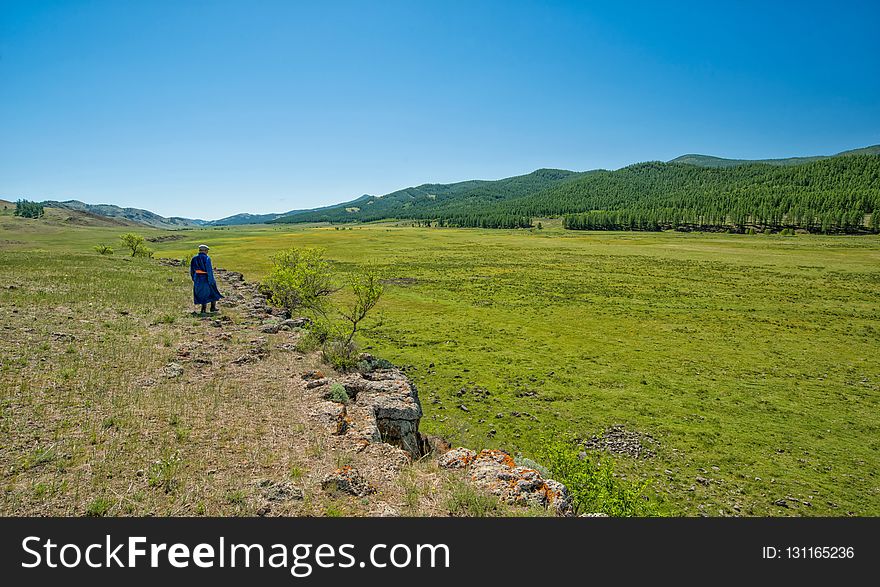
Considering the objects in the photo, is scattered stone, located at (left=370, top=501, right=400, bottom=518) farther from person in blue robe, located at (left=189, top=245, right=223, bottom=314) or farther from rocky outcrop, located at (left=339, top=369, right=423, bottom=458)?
person in blue robe, located at (left=189, top=245, right=223, bottom=314)

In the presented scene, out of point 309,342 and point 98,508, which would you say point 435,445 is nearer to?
point 309,342

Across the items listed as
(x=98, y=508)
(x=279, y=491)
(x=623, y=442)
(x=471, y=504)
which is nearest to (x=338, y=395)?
(x=279, y=491)

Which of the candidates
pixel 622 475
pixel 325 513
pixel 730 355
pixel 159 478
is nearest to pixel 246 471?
pixel 159 478

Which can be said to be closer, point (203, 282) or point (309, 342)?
point (309, 342)

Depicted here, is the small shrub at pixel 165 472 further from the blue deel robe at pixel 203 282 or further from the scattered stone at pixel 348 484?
the blue deel robe at pixel 203 282

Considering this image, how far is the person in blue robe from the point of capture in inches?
810

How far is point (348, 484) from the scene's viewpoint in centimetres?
870

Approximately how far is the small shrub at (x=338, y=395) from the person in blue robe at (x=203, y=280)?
38.5 ft

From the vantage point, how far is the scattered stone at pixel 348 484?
863 cm

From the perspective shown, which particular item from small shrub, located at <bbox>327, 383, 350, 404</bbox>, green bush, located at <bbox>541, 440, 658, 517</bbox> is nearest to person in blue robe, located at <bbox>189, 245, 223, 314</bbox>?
small shrub, located at <bbox>327, 383, 350, 404</bbox>

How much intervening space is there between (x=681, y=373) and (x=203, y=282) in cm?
2809

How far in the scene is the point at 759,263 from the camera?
68.8 m

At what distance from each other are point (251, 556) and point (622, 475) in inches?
516

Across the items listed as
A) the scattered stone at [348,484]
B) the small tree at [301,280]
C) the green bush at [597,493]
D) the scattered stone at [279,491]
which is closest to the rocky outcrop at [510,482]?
the green bush at [597,493]
